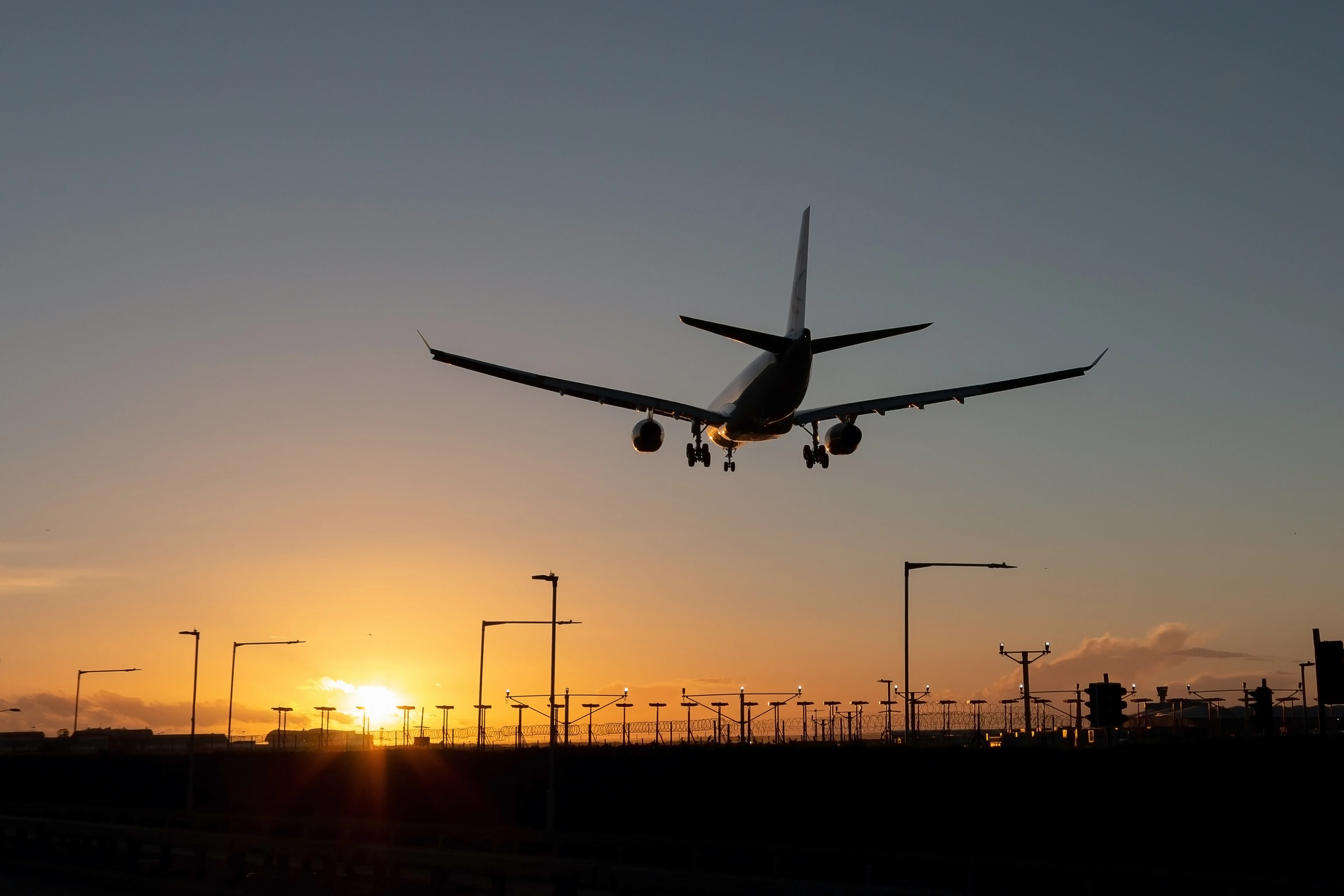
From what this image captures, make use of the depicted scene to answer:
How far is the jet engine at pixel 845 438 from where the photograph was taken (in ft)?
174

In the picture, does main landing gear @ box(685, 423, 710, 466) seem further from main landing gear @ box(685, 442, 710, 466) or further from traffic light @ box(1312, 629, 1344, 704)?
traffic light @ box(1312, 629, 1344, 704)

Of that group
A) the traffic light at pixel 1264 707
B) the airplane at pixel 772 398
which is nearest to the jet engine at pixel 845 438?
the airplane at pixel 772 398

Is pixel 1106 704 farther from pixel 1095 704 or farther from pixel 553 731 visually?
pixel 553 731

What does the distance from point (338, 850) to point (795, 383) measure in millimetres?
25365

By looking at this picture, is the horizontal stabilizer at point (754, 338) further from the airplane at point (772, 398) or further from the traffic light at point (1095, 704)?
the traffic light at point (1095, 704)

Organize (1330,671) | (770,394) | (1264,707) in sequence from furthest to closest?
1. (770,394)
2. (1264,707)
3. (1330,671)

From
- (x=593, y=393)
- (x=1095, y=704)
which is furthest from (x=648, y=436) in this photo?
(x=1095, y=704)

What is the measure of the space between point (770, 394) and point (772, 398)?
0.15 metres

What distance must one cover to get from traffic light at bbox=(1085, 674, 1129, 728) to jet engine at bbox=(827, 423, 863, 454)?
13.7 metres

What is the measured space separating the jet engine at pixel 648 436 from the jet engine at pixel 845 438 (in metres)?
6.96

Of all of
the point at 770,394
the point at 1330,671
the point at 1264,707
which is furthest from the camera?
the point at 770,394

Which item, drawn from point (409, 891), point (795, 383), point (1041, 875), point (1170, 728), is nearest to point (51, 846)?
point (409, 891)

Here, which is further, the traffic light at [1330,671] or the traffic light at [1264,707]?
the traffic light at [1264,707]

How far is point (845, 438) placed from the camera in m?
53.2
